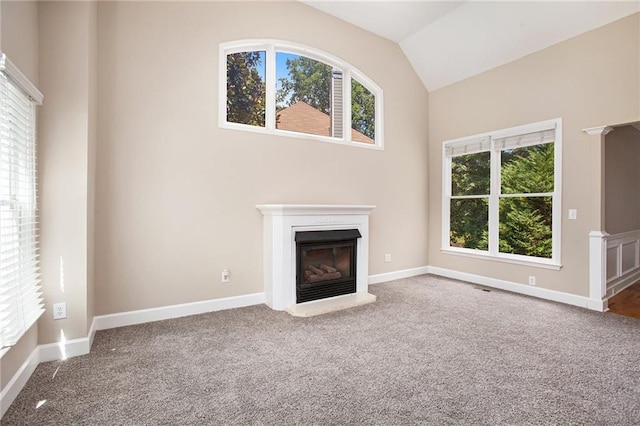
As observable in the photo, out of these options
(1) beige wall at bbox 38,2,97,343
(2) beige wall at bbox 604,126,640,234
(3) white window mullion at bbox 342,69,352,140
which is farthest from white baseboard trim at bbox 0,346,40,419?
(2) beige wall at bbox 604,126,640,234

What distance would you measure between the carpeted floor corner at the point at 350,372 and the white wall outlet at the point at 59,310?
0.33m

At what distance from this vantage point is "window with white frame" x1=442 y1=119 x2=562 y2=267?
158 inches

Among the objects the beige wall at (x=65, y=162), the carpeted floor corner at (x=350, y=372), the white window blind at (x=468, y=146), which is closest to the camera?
the carpeted floor corner at (x=350, y=372)

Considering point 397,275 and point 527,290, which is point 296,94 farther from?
point 527,290

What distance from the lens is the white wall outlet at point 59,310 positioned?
2334 millimetres

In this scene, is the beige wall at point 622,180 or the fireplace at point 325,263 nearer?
the fireplace at point 325,263

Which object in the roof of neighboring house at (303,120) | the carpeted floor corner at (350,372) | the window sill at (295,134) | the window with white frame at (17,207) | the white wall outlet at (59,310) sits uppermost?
the roof of neighboring house at (303,120)

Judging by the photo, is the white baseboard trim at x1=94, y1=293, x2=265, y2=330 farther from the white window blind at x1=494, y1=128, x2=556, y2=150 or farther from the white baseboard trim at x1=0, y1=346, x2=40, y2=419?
the white window blind at x1=494, y1=128, x2=556, y2=150

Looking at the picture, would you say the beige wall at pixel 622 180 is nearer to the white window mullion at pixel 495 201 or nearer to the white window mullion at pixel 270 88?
the white window mullion at pixel 495 201

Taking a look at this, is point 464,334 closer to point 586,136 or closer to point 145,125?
point 586,136

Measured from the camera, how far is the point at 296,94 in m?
4.09

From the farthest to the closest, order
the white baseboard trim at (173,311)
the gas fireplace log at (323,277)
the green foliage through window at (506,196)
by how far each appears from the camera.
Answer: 1. the green foliage through window at (506,196)
2. the gas fireplace log at (323,277)
3. the white baseboard trim at (173,311)

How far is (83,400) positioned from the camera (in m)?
1.83

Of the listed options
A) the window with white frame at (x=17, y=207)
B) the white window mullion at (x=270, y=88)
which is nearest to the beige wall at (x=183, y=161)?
the white window mullion at (x=270, y=88)
